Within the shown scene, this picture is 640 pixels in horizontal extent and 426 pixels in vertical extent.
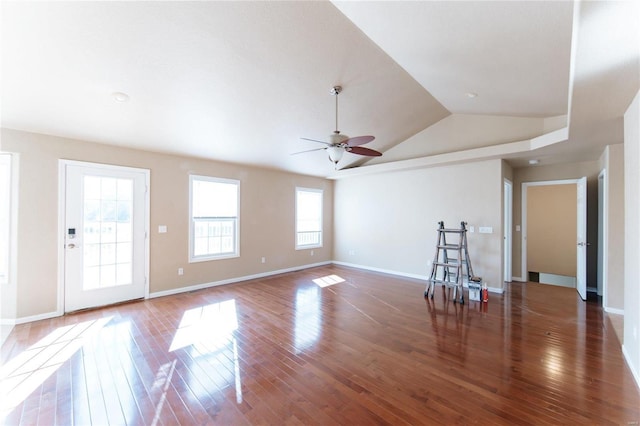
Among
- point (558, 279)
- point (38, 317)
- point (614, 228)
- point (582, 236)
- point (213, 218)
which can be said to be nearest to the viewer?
point (38, 317)

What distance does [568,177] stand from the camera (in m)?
5.24

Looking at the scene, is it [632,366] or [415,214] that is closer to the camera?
[632,366]

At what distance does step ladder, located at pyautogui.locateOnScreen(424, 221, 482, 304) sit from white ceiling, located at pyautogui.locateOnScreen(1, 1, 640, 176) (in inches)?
79.6

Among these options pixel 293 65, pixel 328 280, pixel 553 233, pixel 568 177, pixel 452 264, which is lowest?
pixel 328 280

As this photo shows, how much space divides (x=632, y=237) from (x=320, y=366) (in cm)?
330

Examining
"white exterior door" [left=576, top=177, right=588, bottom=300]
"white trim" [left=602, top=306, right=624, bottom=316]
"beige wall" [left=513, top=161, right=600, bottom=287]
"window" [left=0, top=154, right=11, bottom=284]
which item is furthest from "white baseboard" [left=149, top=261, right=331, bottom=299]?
"white trim" [left=602, top=306, right=624, bottom=316]

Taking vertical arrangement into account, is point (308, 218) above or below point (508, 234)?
above

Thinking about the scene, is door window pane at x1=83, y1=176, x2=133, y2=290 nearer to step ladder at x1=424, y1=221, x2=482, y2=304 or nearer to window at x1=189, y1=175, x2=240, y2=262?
window at x1=189, y1=175, x2=240, y2=262

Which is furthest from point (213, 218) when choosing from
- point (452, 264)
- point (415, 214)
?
point (452, 264)

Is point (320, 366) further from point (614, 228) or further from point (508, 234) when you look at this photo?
point (508, 234)

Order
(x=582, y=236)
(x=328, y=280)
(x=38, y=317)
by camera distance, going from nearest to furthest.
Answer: (x=38, y=317) < (x=582, y=236) < (x=328, y=280)

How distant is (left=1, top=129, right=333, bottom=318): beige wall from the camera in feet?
11.7

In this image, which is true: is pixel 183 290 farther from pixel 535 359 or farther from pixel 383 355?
pixel 535 359

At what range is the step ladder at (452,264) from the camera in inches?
178
